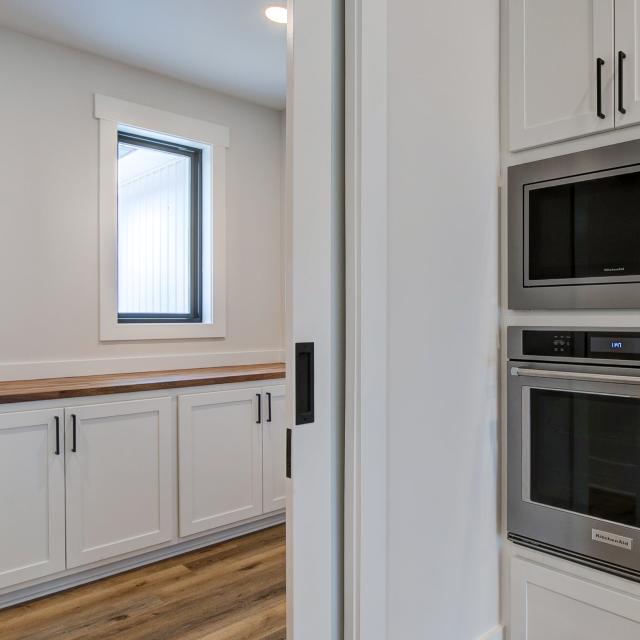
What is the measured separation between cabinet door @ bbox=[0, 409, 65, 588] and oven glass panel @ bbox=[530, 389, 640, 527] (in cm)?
187

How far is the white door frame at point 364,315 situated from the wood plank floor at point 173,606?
1.02 metres

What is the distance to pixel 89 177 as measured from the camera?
2902mm

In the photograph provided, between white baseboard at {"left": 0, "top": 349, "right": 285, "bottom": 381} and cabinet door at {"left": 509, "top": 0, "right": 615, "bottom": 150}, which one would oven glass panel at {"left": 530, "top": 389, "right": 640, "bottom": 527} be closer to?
cabinet door at {"left": 509, "top": 0, "right": 615, "bottom": 150}

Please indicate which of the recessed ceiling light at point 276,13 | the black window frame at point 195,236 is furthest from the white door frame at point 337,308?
the black window frame at point 195,236

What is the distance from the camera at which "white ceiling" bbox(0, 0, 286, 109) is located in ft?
8.10

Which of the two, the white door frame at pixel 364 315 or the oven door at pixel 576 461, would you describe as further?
the oven door at pixel 576 461

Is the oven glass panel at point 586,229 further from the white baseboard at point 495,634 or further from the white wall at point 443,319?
the white baseboard at point 495,634

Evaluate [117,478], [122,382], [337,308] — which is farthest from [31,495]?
[337,308]

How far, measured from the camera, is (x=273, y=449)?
3084 millimetres

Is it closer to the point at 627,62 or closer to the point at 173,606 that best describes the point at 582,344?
the point at 627,62

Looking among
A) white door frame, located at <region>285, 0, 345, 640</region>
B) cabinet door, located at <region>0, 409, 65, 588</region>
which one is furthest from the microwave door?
cabinet door, located at <region>0, 409, 65, 588</region>

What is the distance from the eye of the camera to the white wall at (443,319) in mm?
1327

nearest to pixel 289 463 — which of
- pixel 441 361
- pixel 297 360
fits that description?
pixel 297 360

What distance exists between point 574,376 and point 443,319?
15.0 inches
